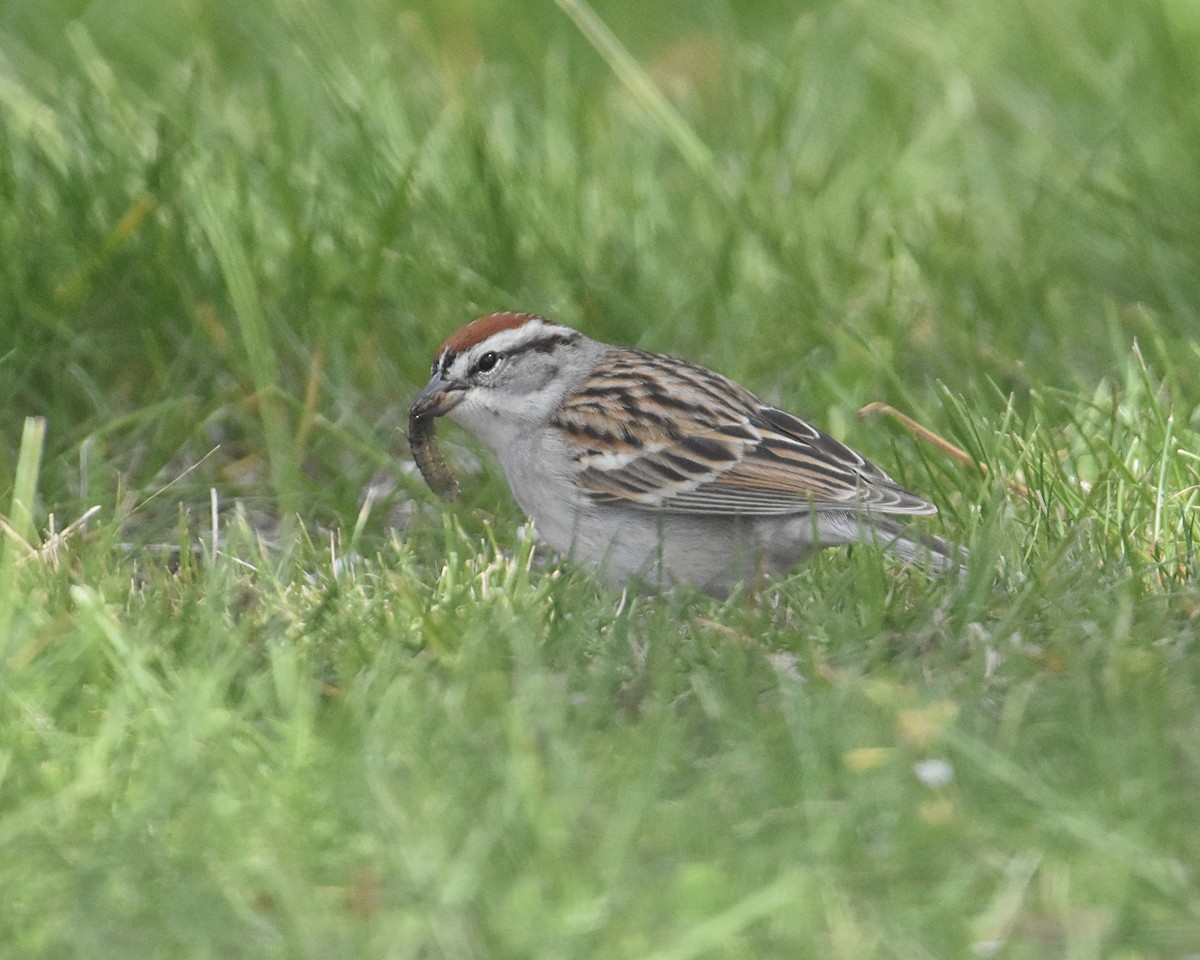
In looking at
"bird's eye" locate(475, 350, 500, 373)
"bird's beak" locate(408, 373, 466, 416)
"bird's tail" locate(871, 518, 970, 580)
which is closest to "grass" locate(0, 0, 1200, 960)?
"bird's tail" locate(871, 518, 970, 580)

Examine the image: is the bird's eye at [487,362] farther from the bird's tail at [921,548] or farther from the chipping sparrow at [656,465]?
the bird's tail at [921,548]

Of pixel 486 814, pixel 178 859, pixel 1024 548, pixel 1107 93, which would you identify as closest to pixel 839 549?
pixel 1024 548

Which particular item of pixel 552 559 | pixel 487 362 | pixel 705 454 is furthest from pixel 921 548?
pixel 487 362

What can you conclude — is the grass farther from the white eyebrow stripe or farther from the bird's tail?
the white eyebrow stripe

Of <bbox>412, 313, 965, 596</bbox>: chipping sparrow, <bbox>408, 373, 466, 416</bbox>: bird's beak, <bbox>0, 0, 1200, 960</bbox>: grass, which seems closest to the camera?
<bbox>0, 0, 1200, 960</bbox>: grass

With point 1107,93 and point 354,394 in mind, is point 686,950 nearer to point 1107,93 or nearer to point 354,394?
point 354,394

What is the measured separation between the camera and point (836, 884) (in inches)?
131

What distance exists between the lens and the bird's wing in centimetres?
514

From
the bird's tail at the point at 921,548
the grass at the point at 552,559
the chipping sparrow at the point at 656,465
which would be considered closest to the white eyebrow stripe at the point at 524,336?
the chipping sparrow at the point at 656,465

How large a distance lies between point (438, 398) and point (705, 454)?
789mm

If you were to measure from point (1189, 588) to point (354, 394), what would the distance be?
2.92 metres

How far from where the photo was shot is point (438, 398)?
18.2 ft

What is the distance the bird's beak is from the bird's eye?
0.27 ft

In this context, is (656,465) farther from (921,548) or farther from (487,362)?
(921,548)
